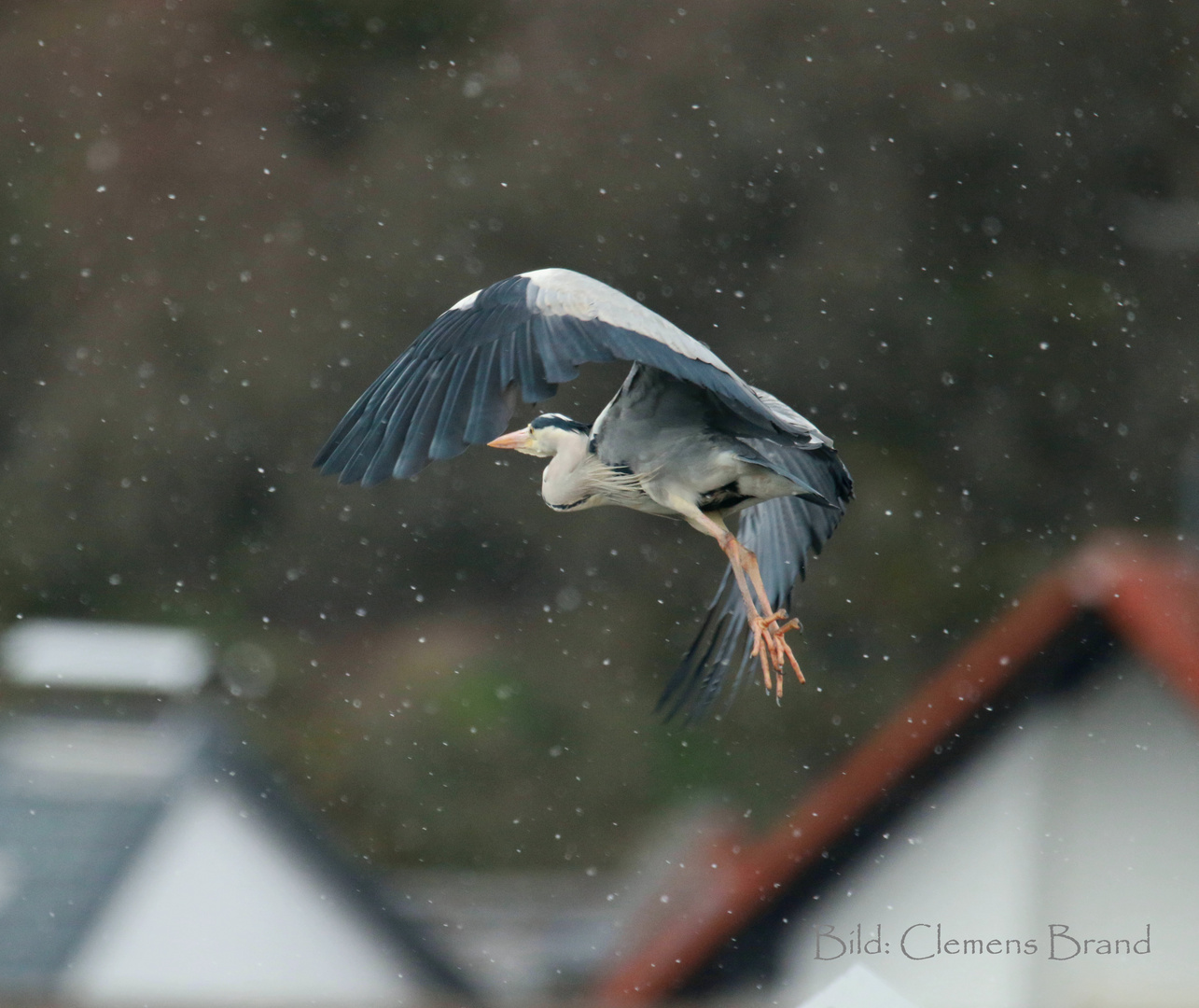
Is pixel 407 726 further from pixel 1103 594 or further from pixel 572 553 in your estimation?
pixel 1103 594

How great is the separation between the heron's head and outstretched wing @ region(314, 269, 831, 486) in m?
0.16

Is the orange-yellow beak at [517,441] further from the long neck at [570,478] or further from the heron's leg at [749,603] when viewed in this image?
the heron's leg at [749,603]

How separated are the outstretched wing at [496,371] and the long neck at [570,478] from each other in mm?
183

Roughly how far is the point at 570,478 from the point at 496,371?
23 centimetres

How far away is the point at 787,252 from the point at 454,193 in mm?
1685

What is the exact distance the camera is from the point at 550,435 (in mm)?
2227

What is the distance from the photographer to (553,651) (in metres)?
9.59

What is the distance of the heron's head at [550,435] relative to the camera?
7.25ft

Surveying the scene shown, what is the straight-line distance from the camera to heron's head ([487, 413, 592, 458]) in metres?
2.21

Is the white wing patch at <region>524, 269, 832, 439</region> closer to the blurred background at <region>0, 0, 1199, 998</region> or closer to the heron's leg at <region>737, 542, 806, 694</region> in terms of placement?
the heron's leg at <region>737, 542, 806, 694</region>

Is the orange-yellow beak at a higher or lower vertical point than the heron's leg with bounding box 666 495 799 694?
higher

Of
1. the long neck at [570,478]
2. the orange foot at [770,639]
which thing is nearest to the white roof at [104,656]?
the long neck at [570,478]

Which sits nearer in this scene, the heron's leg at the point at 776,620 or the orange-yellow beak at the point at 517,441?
the heron's leg at the point at 776,620

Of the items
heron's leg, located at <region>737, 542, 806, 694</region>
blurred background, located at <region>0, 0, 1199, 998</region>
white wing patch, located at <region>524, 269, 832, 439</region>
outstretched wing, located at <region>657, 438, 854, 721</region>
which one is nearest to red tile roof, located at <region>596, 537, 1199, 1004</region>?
outstretched wing, located at <region>657, 438, 854, 721</region>
